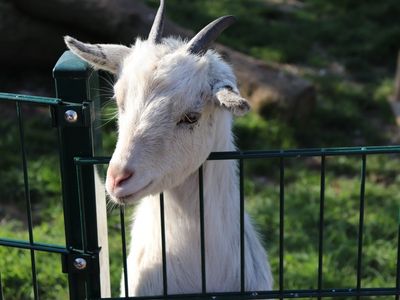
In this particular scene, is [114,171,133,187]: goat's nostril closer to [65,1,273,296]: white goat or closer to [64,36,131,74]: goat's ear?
[65,1,273,296]: white goat

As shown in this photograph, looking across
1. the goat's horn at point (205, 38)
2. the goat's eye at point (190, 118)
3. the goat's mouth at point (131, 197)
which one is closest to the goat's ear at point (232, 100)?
the goat's eye at point (190, 118)

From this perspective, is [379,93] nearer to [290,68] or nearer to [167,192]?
[290,68]

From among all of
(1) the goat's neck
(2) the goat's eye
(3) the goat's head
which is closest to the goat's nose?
(3) the goat's head

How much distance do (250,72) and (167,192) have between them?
13.5ft

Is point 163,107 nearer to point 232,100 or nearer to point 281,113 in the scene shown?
point 232,100

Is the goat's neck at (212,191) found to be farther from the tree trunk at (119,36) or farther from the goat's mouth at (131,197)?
the tree trunk at (119,36)

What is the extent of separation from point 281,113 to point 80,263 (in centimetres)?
443

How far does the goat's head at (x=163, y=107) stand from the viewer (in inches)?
106

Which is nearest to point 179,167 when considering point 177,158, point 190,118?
point 177,158

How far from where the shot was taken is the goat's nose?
2.65 m

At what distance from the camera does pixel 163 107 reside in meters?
2.81

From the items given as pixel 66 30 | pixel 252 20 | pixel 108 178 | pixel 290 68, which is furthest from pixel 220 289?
pixel 252 20

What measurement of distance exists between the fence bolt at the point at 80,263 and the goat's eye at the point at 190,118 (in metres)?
0.64

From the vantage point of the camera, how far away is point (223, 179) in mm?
3268
